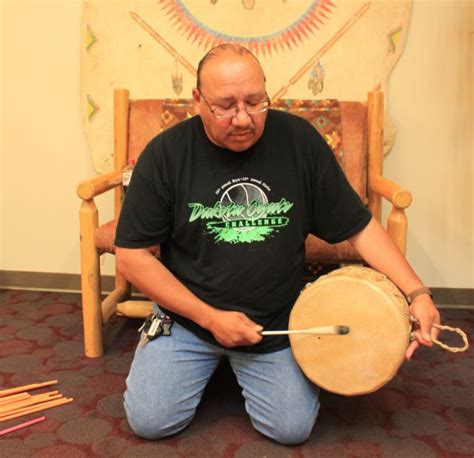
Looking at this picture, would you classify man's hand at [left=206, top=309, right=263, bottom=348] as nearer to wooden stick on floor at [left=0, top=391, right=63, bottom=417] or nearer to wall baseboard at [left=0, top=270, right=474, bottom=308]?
wooden stick on floor at [left=0, top=391, right=63, bottom=417]

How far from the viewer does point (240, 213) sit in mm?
1541

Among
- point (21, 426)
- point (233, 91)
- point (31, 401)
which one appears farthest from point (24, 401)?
point (233, 91)

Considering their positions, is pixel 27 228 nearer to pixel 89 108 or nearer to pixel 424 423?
pixel 89 108

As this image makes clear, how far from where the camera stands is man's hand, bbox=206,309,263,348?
4.84ft

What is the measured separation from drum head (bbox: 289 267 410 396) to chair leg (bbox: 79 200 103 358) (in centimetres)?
82

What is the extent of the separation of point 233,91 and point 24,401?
42.4 inches

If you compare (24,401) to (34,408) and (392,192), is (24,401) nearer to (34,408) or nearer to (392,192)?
(34,408)

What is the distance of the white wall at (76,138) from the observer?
8.02ft

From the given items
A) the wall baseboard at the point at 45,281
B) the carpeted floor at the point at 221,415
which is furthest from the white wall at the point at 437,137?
the wall baseboard at the point at 45,281

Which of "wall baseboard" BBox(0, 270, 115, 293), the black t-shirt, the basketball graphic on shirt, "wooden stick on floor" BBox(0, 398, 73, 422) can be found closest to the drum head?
the black t-shirt

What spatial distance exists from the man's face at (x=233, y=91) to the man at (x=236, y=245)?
0.16 ft

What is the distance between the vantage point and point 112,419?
168 centimetres

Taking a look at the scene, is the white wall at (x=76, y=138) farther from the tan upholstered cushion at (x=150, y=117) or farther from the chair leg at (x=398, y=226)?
the chair leg at (x=398, y=226)

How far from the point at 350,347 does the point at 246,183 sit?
0.47m
